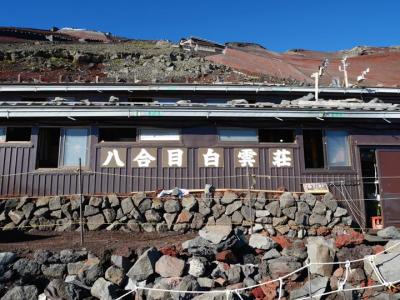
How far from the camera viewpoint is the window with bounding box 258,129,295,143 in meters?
12.6

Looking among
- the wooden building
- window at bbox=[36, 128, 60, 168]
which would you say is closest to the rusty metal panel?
the wooden building

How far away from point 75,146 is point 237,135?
5.18 meters

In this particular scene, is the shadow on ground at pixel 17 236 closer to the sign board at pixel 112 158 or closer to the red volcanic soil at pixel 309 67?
the sign board at pixel 112 158

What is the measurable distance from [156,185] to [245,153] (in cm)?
301

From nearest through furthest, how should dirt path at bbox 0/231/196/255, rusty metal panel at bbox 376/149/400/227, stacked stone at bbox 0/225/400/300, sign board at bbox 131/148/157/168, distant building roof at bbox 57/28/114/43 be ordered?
stacked stone at bbox 0/225/400/300
dirt path at bbox 0/231/196/255
sign board at bbox 131/148/157/168
rusty metal panel at bbox 376/149/400/227
distant building roof at bbox 57/28/114/43

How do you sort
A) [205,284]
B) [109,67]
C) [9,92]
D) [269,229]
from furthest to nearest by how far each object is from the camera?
1. [109,67]
2. [9,92]
3. [269,229]
4. [205,284]

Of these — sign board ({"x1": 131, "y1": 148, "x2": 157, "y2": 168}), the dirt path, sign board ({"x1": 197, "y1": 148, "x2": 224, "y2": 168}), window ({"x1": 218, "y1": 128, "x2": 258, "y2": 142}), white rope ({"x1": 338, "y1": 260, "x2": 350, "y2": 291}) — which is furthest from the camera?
window ({"x1": 218, "y1": 128, "x2": 258, "y2": 142})

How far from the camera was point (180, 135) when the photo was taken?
481 inches

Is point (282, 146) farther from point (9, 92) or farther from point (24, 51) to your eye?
point (24, 51)

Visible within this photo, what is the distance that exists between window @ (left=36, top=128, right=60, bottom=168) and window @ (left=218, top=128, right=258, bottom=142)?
17.3 ft

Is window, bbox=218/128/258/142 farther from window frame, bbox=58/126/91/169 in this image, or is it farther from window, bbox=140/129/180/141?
window frame, bbox=58/126/91/169

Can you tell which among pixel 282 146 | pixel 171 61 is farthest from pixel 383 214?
pixel 171 61

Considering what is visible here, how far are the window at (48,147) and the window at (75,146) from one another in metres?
0.40

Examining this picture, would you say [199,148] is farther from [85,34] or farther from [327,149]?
[85,34]
